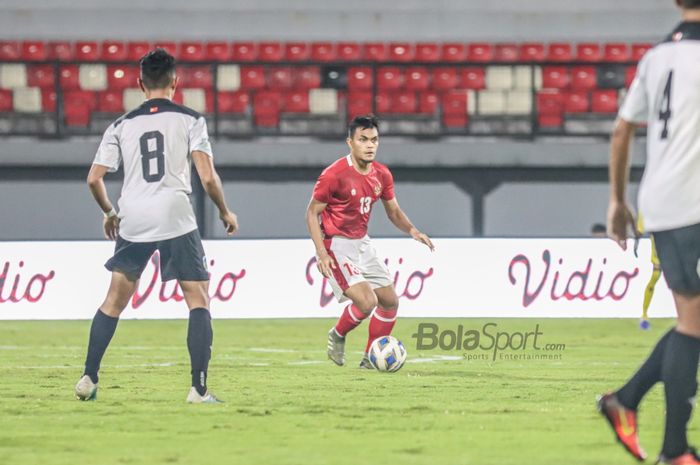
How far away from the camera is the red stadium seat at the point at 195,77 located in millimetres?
21578

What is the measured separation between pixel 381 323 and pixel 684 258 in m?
5.67

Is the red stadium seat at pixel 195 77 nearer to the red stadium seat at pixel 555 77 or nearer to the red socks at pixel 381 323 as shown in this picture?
the red stadium seat at pixel 555 77

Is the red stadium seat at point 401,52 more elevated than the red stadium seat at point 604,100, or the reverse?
the red stadium seat at point 401,52

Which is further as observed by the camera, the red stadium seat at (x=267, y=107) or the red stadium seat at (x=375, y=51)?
the red stadium seat at (x=375, y=51)

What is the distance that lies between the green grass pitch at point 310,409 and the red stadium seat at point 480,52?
34.9 ft

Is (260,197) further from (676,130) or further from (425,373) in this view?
(676,130)

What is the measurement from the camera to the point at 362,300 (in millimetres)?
10727

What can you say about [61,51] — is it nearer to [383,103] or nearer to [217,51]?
[217,51]

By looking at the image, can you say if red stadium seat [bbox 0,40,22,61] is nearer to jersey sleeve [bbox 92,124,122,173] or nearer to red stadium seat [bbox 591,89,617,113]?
red stadium seat [bbox 591,89,617,113]

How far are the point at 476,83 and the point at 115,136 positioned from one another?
585 inches

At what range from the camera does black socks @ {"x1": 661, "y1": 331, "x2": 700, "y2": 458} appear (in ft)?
17.9

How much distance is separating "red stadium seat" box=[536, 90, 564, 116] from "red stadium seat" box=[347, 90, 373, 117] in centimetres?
270

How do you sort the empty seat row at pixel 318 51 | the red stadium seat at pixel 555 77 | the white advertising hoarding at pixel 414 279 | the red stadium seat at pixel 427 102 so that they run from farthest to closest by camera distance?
the empty seat row at pixel 318 51 < the red stadium seat at pixel 555 77 < the red stadium seat at pixel 427 102 < the white advertising hoarding at pixel 414 279

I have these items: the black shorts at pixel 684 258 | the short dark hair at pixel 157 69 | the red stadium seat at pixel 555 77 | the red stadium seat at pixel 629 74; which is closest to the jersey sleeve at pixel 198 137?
the short dark hair at pixel 157 69
